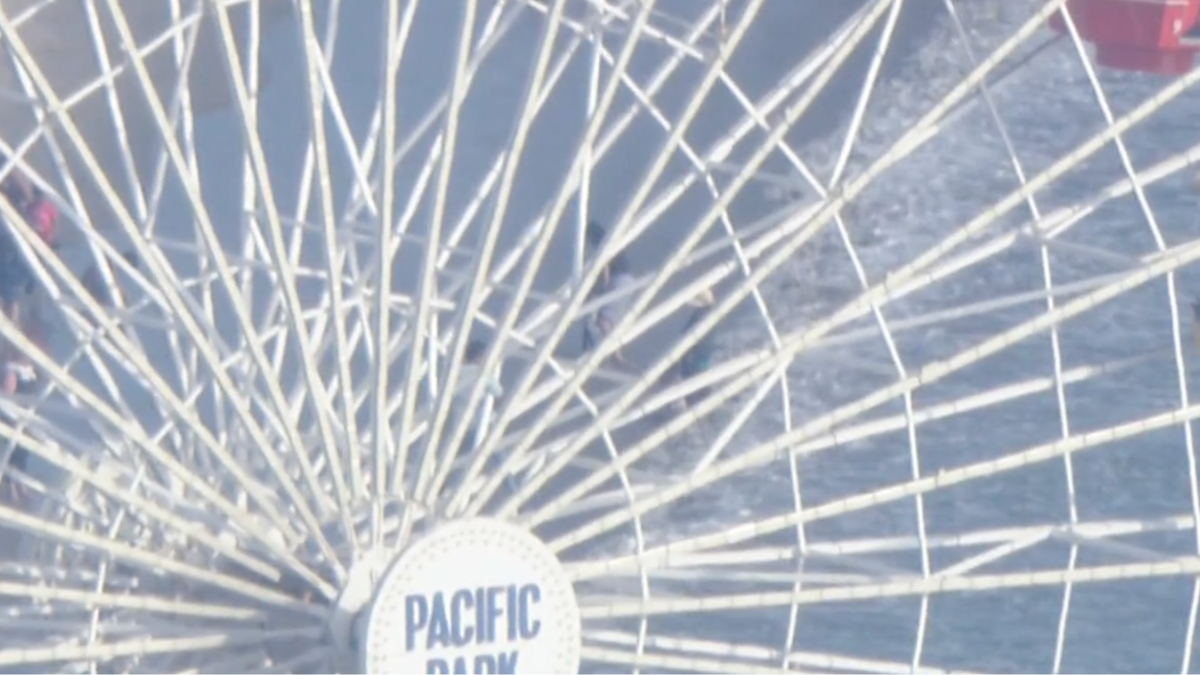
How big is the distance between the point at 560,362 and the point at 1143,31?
14.5ft

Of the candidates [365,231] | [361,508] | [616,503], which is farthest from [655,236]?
[361,508]

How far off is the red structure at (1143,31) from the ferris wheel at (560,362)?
0.10 ft

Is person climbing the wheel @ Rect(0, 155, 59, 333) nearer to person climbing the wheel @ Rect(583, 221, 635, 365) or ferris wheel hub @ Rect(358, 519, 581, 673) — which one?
person climbing the wheel @ Rect(583, 221, 635, 365)

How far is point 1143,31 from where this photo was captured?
15109 mm

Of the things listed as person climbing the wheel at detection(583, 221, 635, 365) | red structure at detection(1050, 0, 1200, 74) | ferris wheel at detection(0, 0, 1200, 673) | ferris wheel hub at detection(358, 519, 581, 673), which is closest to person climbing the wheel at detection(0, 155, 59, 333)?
ferris wheel at detection(0, 0, 1200, 673)

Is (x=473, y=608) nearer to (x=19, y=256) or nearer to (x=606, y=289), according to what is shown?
(x=606, y=289)

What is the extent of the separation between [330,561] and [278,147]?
451 inches

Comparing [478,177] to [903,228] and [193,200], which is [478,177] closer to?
[903,228]

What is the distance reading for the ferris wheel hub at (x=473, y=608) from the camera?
1039 centimetres

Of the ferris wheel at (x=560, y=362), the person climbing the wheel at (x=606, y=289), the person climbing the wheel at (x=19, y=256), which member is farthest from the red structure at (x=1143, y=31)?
the person climbing the wheel at (x=19, y=256)

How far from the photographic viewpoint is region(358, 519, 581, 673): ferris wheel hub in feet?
34.1

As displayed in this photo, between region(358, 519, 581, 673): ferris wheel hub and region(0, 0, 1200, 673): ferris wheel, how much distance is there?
0.02m

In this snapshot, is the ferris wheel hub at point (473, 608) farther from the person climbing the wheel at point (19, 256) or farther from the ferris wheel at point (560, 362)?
the person climbing the wheel at point (19, 256)

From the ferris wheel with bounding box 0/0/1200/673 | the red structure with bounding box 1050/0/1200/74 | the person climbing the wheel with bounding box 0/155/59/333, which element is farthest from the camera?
the person climbing the wheel with bounding box 0/155/59/333
